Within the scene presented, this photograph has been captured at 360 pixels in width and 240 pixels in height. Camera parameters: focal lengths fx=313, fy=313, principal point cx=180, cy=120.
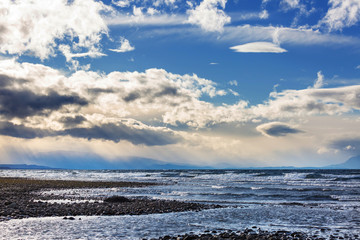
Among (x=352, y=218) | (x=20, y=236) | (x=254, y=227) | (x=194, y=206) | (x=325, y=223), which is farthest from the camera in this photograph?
(x=194, y=206)

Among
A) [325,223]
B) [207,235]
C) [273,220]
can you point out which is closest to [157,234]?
[207,235]

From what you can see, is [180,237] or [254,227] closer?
[180,237]

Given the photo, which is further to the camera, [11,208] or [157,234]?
[11,208]

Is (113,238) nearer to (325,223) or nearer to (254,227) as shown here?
(254,227)

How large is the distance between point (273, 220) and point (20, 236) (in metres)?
13.4

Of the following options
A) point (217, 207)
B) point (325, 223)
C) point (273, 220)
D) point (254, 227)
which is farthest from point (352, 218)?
point (217, 207)

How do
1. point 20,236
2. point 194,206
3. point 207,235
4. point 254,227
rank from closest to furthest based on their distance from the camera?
1. point 20,236
2. point 207,235
3. point 254,227
4. point 194,206

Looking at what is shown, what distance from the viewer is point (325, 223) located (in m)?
17.6

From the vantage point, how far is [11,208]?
19391 millimetres

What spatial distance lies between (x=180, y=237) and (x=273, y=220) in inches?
310

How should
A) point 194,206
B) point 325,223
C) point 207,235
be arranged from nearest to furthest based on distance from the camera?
point 207,235 → point 325,223 → point 194,206

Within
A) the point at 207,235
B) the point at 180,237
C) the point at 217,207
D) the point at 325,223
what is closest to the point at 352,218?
the point at 325,223

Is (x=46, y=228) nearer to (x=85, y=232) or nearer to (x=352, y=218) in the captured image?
(x=85, y=232)

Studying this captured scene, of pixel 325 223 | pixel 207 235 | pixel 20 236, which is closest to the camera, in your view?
pixel 20 236
